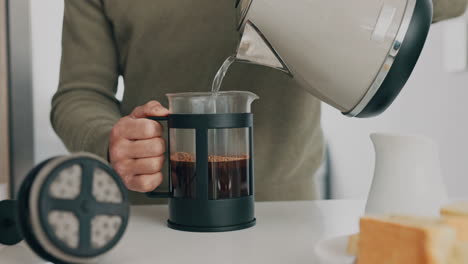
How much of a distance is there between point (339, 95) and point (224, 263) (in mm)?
273

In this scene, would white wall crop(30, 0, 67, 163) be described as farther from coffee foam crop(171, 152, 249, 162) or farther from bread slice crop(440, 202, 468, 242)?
bread slice crop(440, 202, 468, 242)

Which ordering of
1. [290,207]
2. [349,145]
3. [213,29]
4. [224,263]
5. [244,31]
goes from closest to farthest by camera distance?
[224,263] < [244,31] < [290,207] < [213,29] < [349,145]

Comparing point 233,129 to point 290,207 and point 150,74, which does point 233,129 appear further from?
point 150,74

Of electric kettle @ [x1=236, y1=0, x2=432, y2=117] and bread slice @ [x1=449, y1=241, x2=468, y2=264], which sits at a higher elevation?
electric kettle @ [x1=236, y1=0, x2=432, y2=117]

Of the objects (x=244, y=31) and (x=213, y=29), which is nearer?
(x=244, y=31)

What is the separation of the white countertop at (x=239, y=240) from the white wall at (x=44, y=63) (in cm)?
169

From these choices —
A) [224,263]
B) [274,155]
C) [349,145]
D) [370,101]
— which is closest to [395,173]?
[370,101]

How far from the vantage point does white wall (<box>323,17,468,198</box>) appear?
7.23 ft

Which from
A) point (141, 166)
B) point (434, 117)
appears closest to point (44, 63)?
point (434, 117)

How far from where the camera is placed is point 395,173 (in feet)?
2.06

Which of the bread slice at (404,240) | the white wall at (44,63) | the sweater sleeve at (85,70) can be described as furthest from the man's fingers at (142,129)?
the white wall at (44,63)

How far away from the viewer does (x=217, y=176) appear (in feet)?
2.32

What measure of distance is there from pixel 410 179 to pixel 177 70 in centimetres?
59

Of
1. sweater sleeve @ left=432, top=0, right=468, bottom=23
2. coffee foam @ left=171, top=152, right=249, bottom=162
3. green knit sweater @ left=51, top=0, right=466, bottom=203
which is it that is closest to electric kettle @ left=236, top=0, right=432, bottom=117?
coffee foam @ left=171, top=152, right=249, bottom=162
